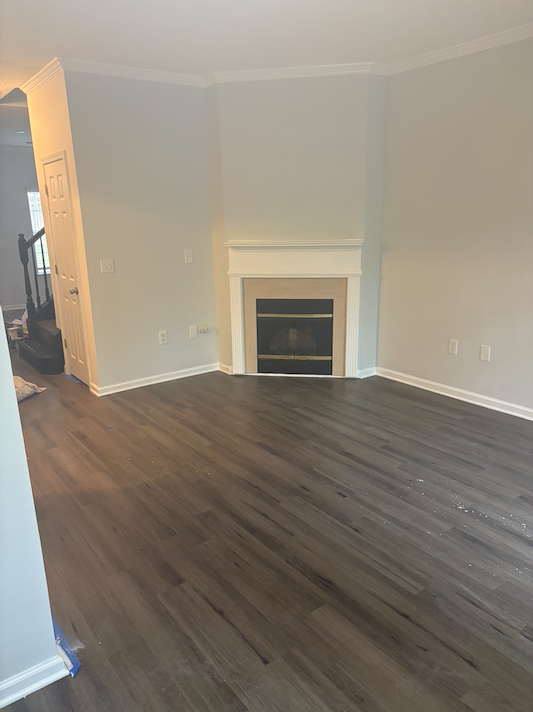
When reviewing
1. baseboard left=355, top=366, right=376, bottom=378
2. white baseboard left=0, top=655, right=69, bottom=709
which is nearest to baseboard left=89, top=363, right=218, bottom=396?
baseboard left=355, top=366, right=376, bottom=378

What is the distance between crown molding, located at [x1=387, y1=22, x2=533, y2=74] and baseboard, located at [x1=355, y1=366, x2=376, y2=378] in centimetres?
260

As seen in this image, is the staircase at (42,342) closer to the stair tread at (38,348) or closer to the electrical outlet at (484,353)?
the stair tread at (38,348)

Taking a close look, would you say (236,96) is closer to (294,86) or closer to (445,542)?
(294,86)

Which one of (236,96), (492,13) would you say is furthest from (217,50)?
(492,13)

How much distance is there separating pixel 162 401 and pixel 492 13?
363 centimetres

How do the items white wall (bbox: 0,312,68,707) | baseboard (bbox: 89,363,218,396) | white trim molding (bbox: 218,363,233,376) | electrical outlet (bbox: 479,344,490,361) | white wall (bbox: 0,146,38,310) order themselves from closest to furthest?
1. white wall (bbox: 0,312,68,707)
2. electrical outlet (bbox: 479,344,490,361)
3. baseboard (bbox: 89,363,218,396)
4. white trim molding (bbox: 218,363,233,376)
5. white wall (bbox: 0,146,38,310)

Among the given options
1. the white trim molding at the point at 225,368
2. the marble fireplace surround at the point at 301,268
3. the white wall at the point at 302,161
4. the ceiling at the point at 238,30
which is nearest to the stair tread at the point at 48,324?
the white trim molding at the point at 225,368

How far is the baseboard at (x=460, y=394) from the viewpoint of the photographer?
401 centimetres

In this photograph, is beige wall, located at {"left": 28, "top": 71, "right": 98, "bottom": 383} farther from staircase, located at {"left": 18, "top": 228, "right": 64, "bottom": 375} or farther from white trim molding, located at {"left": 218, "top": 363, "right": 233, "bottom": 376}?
white trim molding, located at {"left": 218, "top": 363, "right": 233, "bottom": 376}

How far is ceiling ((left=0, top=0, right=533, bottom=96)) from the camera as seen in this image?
3021 mm

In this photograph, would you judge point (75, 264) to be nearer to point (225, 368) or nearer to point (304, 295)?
point (225, 368)

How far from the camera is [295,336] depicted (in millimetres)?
5070

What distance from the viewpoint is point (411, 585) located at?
2209 mm

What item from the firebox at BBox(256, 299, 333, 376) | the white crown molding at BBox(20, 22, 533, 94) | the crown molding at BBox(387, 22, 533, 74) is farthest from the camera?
the firebox at BBox(256, 299, 333, 376)
